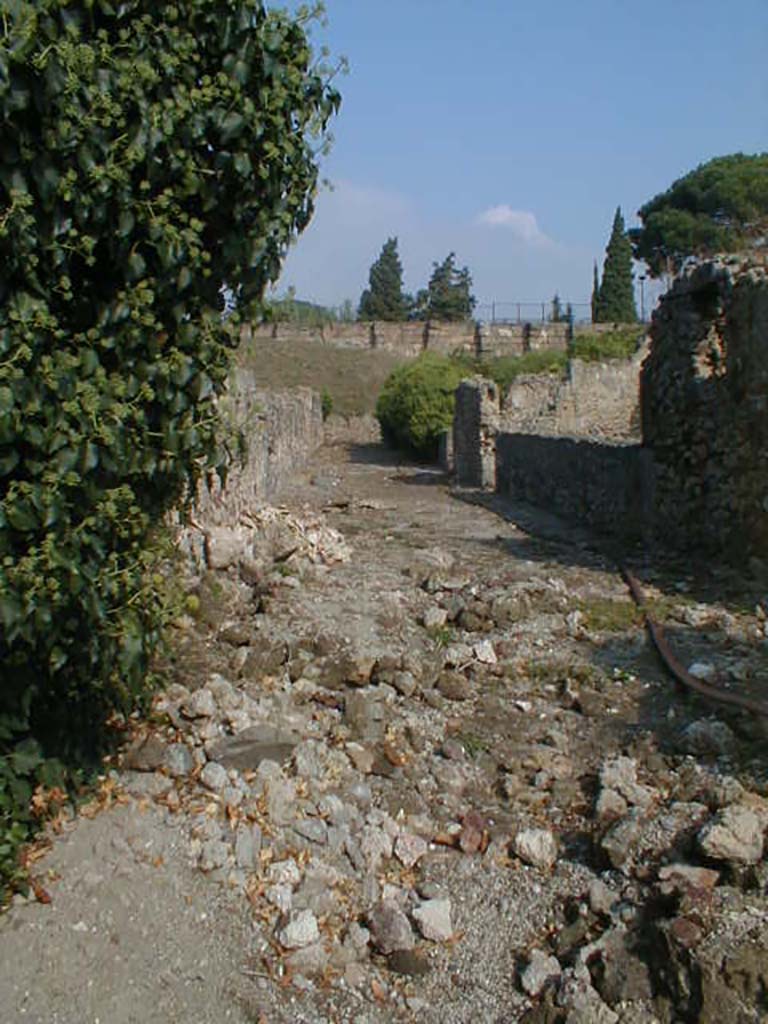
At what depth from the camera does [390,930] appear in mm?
3930

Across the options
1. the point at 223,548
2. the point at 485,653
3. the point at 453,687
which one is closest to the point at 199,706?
the point at 453,687

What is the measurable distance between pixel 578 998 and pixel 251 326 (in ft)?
9.17

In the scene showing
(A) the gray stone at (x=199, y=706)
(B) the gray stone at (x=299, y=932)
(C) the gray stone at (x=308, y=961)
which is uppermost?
(A) the gray stone at (x=199, y=706)

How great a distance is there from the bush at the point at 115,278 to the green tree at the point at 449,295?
2454 inches

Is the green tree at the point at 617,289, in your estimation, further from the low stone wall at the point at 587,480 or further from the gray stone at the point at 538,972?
the gray stone at the point at 538,972

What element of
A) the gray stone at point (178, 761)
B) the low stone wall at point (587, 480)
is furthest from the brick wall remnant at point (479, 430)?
the gray stone at point (178, 761)

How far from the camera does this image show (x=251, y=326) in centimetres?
439

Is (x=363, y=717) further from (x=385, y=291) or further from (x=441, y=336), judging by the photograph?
(x=385, y=291)

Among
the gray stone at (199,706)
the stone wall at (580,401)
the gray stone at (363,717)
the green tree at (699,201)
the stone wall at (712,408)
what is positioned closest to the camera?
the gray stone at (199,706)

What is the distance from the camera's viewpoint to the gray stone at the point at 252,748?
15.7ft

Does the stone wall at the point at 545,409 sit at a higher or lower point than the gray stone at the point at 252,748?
higher

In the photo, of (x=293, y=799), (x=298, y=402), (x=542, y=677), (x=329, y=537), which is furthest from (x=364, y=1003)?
(x=298, y=402)

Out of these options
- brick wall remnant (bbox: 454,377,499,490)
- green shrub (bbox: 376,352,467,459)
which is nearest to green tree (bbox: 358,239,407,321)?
green shrub (bbox: 376,352,467,459)

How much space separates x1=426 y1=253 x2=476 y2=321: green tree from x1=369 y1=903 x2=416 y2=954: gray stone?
206ft
